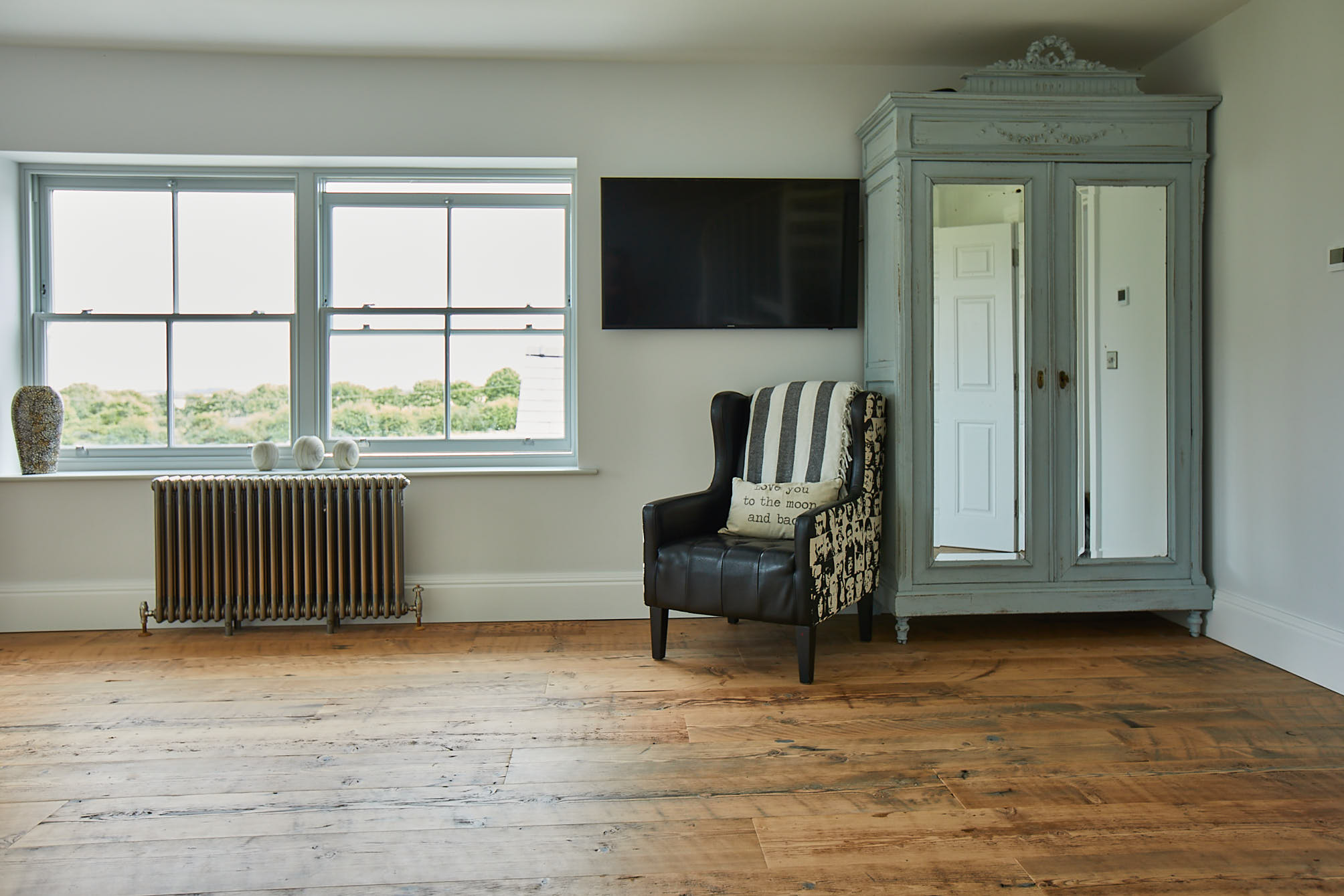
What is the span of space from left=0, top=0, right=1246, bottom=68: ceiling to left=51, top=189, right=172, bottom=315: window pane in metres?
0.66

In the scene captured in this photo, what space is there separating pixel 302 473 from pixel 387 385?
1.88ft

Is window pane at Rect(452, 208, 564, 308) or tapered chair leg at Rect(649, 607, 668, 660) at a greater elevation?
window pane at Rect(452, 208, 564, 308)

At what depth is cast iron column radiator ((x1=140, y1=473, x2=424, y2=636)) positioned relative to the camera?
12.0 ft

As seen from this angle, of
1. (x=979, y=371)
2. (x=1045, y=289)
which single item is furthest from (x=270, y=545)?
(x=1045, y=289)

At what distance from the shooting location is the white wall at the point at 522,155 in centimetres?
381

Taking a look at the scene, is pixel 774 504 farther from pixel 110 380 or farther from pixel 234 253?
pixel 110 380

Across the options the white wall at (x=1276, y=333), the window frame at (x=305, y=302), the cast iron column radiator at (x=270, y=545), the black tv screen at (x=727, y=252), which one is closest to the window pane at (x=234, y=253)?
the window frame at (x=305, y=302)

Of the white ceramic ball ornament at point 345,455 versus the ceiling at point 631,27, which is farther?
the white ceramic ball ornament at point 345,455

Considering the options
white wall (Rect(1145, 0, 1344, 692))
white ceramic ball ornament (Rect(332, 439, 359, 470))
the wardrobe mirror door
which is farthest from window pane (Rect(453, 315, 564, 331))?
white wall (Rect(1145, 0, 1344, 692))

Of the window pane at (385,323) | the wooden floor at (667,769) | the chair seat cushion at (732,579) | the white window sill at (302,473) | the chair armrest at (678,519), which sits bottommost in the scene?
the wooden floor at (667,769)

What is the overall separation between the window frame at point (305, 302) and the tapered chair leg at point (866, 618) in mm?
1495

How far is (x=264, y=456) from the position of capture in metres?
3.86

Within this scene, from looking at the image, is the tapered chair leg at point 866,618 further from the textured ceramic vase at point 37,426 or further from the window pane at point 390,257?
the textured ceramic vase at point 37,426

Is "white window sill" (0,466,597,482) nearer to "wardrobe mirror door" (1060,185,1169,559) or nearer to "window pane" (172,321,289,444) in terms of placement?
"window pane" (172,321,289,444)
